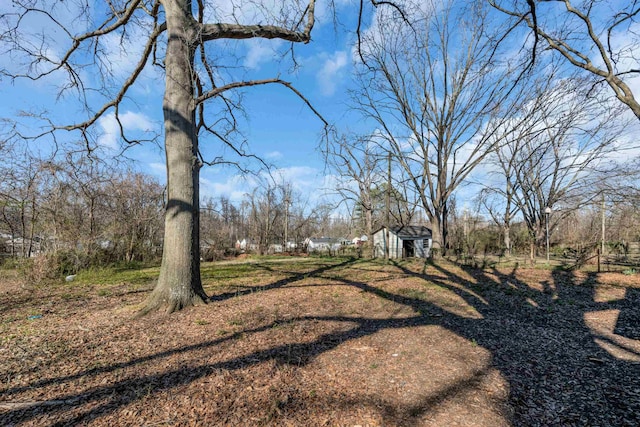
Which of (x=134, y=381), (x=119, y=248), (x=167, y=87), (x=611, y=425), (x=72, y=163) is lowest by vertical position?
(x=611, y=425)

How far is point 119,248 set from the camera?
11.9m

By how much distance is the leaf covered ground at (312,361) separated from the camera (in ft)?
8.03

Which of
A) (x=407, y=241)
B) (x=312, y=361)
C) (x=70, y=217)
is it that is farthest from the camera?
(x=407, y=241)

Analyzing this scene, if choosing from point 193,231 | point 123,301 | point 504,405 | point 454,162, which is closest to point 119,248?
point 123,301

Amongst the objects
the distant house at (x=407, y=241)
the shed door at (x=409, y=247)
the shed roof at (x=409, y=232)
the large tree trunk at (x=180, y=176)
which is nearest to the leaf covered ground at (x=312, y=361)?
the large tree trunk at (x=180, y=176)

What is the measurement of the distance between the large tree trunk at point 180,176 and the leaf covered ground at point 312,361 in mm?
425

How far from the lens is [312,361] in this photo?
3404mm

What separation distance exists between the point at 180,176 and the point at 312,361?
3492mm

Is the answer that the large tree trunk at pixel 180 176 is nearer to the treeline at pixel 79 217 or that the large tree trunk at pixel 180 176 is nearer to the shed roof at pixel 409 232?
the treeline at pixel 79 217

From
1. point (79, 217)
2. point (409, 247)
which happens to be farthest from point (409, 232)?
point (79, 217)

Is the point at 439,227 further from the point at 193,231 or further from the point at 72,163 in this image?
the point at 72,163

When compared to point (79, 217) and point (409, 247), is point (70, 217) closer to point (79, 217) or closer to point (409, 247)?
point (79, 217)

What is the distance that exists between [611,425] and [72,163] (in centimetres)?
1101

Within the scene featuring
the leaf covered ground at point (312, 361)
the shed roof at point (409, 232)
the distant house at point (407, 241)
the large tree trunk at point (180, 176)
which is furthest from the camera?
the shed roof at point (409, 232)
